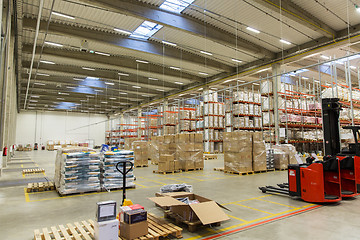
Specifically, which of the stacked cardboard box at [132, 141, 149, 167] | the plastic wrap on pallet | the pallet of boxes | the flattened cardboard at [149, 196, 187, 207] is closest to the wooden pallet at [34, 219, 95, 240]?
the flattened cardboard at [149, 196, 187, 207]

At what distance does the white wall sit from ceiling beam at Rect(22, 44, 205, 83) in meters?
19.8

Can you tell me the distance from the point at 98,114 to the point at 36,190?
37.0 meters

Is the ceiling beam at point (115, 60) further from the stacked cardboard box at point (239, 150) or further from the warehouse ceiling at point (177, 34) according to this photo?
the stacked cardboard box at point (239, 150)

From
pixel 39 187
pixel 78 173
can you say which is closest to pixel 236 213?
pixel 78 173

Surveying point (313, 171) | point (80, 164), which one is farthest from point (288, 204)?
point (80, 164)

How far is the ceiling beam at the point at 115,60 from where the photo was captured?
14.8 meters

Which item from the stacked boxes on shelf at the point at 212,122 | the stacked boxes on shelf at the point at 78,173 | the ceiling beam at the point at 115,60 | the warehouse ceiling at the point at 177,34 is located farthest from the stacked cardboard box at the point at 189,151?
the ceiling beam at the point at 115,60

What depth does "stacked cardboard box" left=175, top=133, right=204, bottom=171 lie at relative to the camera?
10219 mm

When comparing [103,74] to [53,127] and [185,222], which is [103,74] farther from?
[53,127]

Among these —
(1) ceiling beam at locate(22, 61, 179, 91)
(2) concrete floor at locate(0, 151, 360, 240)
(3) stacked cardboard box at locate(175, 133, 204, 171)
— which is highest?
(1) ceiling beam at locate(22, 61, 179, 91)

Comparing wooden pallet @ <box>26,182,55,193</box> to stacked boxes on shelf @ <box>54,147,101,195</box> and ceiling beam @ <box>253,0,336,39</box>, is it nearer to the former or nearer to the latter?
stacked boxes on shelf @ <box>54,147,101,195</box>

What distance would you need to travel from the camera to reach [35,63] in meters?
17.0

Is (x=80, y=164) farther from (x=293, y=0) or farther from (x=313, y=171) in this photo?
(x=293, y=0)

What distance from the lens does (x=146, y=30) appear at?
13086 millimetres
